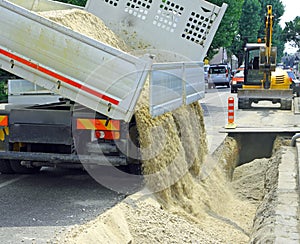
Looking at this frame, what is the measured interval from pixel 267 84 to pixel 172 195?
1583cm

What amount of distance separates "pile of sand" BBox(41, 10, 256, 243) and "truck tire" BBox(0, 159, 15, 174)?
2254mm

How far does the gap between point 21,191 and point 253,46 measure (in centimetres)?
1789

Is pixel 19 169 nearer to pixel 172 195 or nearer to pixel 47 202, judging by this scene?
pixel 47 202

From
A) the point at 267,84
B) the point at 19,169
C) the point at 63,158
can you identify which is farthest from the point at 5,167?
the point at 267,84

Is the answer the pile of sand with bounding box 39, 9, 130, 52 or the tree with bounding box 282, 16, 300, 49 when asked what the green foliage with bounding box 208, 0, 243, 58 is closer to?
the pile of sand with bounding box 39, 9, 130, 52

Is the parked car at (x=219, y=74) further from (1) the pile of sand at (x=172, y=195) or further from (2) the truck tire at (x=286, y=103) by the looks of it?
(1) the pile of sand at (x=172, y=195)

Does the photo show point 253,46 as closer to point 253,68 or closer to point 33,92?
point 253,68

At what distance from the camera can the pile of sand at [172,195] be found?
6016 mm

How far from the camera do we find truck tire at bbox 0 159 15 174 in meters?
8.30

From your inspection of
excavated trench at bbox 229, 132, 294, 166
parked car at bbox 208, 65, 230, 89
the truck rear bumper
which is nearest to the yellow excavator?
excavated trench at bbox 229, 132, 294, 166

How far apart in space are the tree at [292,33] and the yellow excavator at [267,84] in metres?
60.7

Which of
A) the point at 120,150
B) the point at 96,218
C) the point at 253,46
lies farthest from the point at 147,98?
the point at 253,46

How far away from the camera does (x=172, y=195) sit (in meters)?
7.77

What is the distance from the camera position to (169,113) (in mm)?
8312
